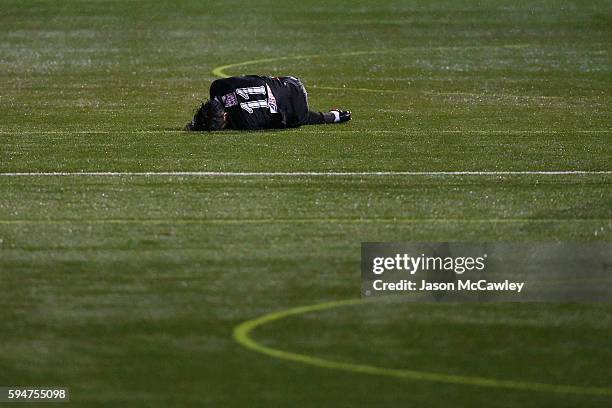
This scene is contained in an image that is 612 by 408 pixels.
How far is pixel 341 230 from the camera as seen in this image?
11.7 metres

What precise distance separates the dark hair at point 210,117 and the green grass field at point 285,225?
45 cm

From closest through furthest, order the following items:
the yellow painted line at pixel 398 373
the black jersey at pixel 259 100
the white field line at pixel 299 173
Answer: the yellow painted line at pixel 398 373
the white field line at pixel 299 173
the black jersey at pixel 259 100

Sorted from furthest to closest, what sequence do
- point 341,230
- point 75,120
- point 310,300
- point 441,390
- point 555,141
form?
point 75,120
point 555,141
point 341,230
point 310,300
point 441,390

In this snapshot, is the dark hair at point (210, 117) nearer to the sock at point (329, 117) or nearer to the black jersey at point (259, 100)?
the black jersey at point (259, 100)

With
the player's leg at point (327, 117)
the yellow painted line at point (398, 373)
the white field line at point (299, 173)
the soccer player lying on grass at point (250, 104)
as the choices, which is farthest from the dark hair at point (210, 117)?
the yellow painted line at point (398, 373)

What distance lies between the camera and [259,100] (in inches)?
720

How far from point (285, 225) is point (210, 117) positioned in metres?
6.54

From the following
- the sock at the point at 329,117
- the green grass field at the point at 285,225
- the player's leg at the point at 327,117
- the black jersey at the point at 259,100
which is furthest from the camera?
the sock at the point at 329,117

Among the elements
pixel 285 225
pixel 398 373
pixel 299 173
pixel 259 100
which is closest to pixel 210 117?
pixel 259 100

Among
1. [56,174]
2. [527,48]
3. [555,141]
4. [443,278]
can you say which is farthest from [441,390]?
[527,48]

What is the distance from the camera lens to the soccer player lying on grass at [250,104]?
1795 cm

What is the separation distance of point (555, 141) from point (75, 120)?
6704mm

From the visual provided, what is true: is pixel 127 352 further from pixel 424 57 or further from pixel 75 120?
pixel 424 57

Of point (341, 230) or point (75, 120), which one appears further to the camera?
point (75, 120)
